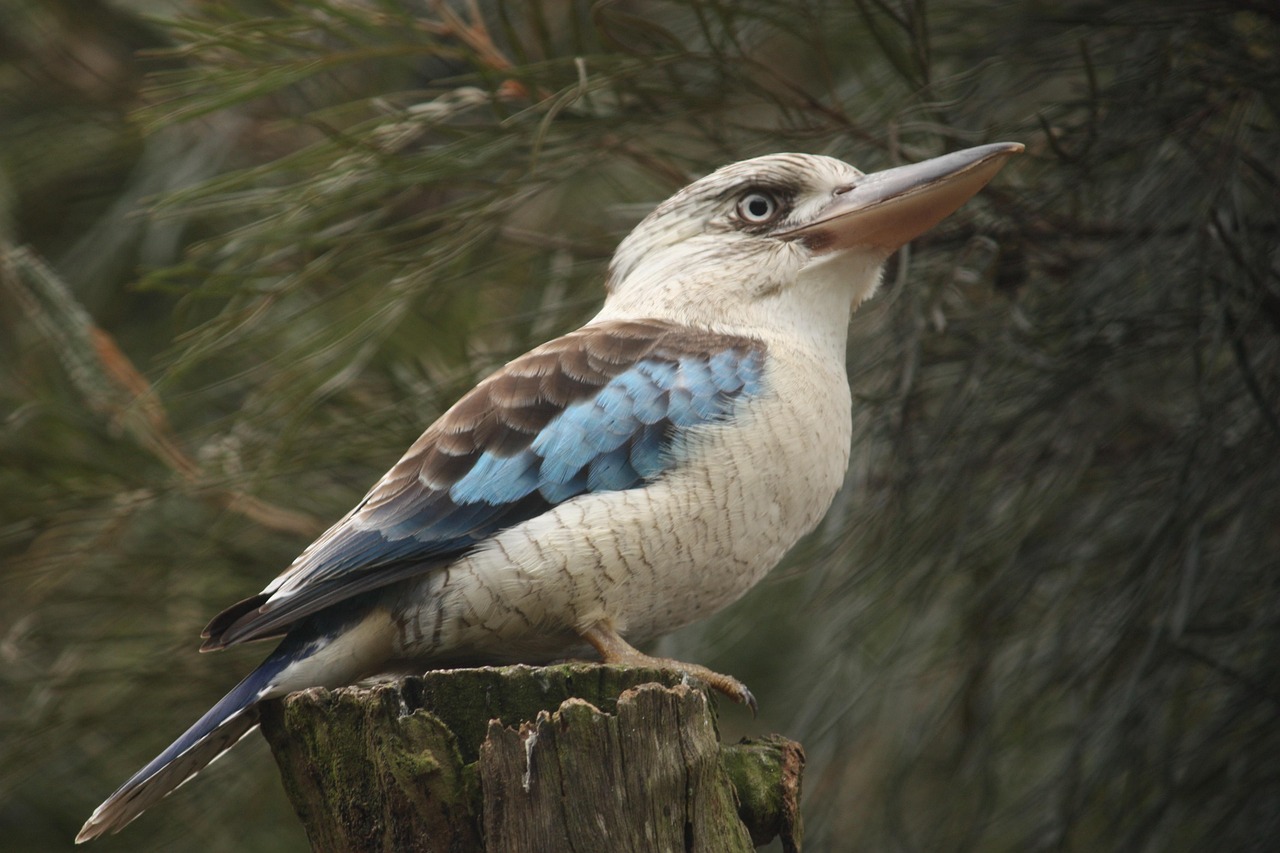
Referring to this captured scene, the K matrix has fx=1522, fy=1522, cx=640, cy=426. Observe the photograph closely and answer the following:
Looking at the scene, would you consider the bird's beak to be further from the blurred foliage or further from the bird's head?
the blurred foliage

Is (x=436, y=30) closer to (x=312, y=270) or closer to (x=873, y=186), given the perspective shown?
(x=312, y=270)

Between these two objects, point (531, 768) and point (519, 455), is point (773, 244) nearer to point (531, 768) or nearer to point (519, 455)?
point (519, 455)

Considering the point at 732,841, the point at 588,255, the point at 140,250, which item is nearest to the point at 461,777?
the point at 732,841

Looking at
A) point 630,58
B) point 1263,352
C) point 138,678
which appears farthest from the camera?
point 138,678

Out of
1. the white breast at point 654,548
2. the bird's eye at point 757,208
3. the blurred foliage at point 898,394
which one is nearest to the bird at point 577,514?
the white breast at point 654,548

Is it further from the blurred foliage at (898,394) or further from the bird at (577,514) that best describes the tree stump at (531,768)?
the blurred foliage at (898,394)

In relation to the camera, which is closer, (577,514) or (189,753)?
(189,753)

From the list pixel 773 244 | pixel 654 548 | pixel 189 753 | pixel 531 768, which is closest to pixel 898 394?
pixel 773 244
